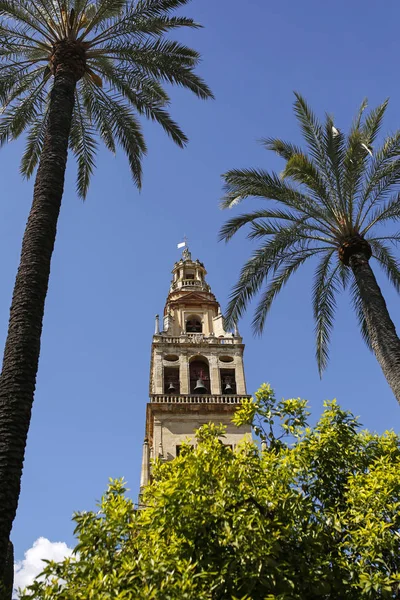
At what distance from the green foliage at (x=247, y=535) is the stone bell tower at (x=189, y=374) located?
19.4 meters

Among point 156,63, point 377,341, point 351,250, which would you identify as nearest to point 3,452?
point 377,341

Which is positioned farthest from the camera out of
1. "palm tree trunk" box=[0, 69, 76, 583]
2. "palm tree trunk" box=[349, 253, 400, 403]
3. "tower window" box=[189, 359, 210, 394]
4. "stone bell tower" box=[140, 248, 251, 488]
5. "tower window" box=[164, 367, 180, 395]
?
"tower window" box=[164, 367, 180, 395]

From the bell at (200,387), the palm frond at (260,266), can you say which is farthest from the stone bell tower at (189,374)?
the palm frond at (260,266)

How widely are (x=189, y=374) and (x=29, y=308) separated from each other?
91.4ft

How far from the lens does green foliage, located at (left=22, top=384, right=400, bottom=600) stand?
8.48 m

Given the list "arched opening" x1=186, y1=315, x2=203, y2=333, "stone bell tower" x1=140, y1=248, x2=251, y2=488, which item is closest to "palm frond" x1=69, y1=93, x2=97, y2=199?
"stone bell tower" x1=140, y1=248, x2=251, y2=488

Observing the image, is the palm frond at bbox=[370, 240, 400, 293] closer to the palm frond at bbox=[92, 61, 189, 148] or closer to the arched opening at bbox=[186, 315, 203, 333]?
the palm frond at bbox=[92, 61, 189, 148]

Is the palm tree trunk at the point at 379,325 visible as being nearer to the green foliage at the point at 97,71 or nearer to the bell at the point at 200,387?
the green foliage at the point at 97,71

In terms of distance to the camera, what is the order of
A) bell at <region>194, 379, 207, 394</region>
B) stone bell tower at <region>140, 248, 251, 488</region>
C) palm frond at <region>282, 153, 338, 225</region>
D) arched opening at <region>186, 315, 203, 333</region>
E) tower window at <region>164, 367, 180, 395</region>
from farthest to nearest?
arched opening at <region>186, 315, 203, 333</region>, tower window at <region>164, 367, 180, 395</region>, bell at <region>194, 379, 207, 394</region>, stone bell tower at <region>140, 248, 251, 488</region>, palm frond at <region>282, 153, 338, 225</region>

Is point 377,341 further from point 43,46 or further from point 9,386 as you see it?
point 43,46

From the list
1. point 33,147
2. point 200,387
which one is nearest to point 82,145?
point 33,147

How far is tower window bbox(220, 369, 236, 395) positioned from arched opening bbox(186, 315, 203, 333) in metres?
5.37

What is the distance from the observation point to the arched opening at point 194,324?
1661 inches

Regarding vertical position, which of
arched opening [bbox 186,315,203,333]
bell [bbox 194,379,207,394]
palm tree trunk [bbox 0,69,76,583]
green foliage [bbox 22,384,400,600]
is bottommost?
green foliage [bbox 22,384,400,600]
